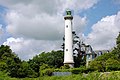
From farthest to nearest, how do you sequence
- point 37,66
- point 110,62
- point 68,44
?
point 37,66, point 68,44, point 110,62

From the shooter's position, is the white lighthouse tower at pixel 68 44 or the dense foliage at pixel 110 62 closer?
the dense foliage at pixel 110 62

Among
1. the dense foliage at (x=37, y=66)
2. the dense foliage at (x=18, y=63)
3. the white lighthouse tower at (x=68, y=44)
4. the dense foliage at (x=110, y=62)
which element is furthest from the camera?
the white lighthouse tower at (x=68, y=44)

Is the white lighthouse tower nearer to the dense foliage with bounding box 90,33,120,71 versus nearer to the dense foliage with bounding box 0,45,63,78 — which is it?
the dense foliage with bounding box 0,45,63,78

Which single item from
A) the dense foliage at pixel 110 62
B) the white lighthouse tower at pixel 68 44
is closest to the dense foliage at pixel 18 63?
the white lighthouse tower at pixel 68 44

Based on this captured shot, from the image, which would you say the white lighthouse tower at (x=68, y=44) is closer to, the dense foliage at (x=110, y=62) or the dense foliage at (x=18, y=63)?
the dense foliage at (x=18, y=63)

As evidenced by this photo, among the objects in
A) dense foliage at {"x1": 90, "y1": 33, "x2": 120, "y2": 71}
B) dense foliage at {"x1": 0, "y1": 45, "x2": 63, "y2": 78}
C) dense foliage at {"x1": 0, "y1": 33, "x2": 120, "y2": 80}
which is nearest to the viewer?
dense foliage at {"x1": 90, "y1": 33, "x2": 120, "y2": 71}

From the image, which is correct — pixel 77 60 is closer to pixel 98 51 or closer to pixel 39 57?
pixel 39 57

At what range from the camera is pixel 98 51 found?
314ft

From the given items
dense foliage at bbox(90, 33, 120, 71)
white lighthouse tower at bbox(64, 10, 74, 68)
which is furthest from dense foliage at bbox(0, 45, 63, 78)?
dense foliage at bbox(90, 33, 120, 71)

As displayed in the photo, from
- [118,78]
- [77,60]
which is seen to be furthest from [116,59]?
[118,78]

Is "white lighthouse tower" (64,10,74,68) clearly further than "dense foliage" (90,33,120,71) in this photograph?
Yes

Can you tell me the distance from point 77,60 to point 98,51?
25.5 metres

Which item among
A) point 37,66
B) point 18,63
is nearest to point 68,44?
point 37,66

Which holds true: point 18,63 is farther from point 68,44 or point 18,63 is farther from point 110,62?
point 110,62
